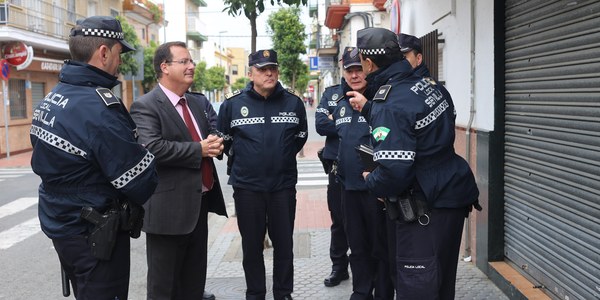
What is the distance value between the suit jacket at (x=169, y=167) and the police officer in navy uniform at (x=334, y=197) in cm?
176

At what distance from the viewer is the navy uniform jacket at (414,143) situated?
3193mm

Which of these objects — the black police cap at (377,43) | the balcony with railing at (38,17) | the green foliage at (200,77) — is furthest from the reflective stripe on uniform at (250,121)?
the green foliage at (200,77)

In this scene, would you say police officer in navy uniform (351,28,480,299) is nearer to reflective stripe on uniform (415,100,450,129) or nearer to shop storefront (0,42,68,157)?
reflective stripe on uniform (415,100,450,129)

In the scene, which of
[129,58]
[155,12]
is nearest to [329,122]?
[129,58]

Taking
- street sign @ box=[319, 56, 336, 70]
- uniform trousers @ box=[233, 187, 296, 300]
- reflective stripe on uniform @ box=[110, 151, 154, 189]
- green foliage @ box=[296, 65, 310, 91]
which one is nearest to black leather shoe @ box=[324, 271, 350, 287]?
uniform trousers @ box=[233, 187, 296, 300]

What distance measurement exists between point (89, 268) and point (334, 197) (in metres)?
3.06

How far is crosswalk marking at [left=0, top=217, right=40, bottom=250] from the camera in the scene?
802 centimetres

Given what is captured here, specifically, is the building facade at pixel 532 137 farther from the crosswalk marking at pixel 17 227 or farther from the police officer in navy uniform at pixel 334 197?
the crosswalk marking at pixel 17 227

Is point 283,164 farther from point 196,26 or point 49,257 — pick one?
point 196,26

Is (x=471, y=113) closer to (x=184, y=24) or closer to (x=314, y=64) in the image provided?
(x=314, y=64)

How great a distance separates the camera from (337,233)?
5.70 meters

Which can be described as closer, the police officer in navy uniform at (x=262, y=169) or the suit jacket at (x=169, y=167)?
the suit jacket at (x=169, y=167)

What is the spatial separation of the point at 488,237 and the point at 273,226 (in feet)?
6.37

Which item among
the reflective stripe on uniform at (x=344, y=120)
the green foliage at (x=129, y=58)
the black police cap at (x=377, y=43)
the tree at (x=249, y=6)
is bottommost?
the reflective stripe on uniform at (x=344, y=120)
